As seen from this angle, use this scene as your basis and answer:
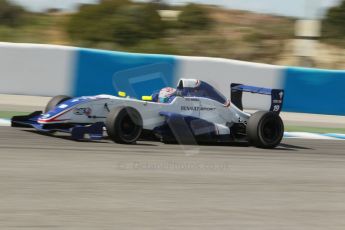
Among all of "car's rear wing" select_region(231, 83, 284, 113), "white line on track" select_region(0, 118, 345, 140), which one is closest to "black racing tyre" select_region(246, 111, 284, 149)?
"car's rear wing" select_region(231, 83, 284, 113)

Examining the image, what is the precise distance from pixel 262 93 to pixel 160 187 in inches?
158

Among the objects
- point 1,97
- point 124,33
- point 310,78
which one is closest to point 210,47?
point 124,33

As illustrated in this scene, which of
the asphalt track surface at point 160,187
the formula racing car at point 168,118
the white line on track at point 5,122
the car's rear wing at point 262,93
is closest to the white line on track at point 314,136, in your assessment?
the car's rear wing at point 262,93

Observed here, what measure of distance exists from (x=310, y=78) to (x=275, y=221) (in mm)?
9872

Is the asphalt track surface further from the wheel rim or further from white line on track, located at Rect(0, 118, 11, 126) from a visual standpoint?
white line on track, located at Rect(0, 118, 11, 126)

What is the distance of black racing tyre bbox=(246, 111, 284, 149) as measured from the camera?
29.6 feet

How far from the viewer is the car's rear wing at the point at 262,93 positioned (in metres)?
9.46

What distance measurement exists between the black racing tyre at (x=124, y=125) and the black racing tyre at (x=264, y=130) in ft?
5.25

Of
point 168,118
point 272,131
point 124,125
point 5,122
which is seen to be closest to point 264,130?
point 272,131

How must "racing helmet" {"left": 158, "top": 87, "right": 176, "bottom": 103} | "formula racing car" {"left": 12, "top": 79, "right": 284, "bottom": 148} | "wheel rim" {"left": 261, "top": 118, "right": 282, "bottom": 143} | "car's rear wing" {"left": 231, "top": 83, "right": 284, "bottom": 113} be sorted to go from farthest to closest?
1. "car's rear wing" {"left": 231, "top": 83, "right": 284, "bottom": 113}
2. "wheel rim" {"left": 261, "top": 118, "right": 282, "bottom": 143}
3. "racing helmet" {"left": 158, "top": 87, "right": 176, "bottom": 103}
4. "formula racing car" {"left": 12, "top": 79, "right": 284, "bottom": 148}

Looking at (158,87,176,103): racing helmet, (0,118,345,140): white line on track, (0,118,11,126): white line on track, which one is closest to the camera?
(158,87,176,103): racing helmet

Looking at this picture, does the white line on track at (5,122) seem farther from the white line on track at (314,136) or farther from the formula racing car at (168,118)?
the white line on track at (314,136)

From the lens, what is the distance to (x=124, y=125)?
8297mm

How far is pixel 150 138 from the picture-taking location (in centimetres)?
921
